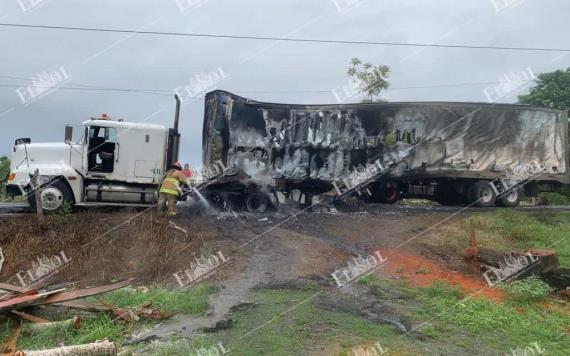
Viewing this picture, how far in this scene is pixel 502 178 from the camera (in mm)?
14305

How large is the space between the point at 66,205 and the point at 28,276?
345cm

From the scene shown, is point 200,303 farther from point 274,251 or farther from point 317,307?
point 274,251

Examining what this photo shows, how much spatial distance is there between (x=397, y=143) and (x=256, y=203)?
4.60 m

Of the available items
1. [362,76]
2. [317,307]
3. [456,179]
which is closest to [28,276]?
[317,307]

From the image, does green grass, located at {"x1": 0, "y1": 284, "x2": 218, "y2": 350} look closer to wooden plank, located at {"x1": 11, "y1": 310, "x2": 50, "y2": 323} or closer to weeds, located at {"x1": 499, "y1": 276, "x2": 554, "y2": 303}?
wooden plank, located at {"x1": 11, "y1": 310, "x2": 50, "y2": 323}

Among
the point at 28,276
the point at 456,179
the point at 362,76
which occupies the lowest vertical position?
the point at 28,276

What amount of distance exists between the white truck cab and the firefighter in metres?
0.83

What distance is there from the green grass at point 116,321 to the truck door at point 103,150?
629 cm

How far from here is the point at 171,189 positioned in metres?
11.4

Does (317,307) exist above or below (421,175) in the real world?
below

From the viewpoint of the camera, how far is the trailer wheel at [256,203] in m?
13.2

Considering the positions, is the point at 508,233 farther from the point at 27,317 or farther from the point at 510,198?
the point at 27,317

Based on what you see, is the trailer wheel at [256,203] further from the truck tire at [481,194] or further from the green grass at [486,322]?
the green grass at [486,322]

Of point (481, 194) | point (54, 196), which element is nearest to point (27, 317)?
point (54, 196)
